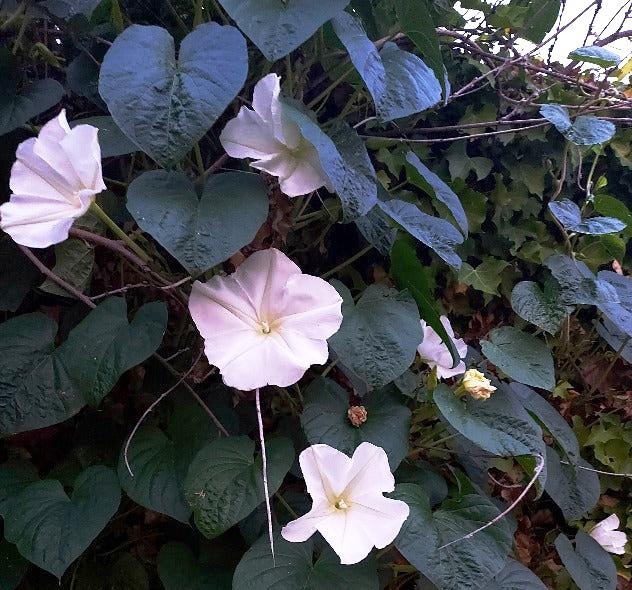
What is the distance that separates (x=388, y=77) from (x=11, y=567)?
797 millimetres

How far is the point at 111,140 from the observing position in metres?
0.72

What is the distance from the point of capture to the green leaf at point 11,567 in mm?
764

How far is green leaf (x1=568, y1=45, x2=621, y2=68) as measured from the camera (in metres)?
1.07

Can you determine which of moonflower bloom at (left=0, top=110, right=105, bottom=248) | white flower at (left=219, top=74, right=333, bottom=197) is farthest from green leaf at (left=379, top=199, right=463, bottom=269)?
moonflower bloom at (left=0, top=110, right=105, bottom=248)

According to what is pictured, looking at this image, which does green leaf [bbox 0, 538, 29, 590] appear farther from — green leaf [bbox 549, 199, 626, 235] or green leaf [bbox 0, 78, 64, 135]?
green leaf [bbox 549, 199, 626, 235]

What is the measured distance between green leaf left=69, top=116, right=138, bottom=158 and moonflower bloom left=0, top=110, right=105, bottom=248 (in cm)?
10

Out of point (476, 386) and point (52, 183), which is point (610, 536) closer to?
point (476, 386)

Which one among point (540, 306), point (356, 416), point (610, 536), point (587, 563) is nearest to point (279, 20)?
point (356, 416)

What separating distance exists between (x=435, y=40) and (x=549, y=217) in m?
0.66

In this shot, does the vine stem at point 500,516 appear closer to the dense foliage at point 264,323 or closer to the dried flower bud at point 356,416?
the dense foliage at point 264,323

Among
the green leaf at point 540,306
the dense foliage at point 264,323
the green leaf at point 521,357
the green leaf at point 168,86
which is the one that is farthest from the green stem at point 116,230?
the green leaf at point 540,306

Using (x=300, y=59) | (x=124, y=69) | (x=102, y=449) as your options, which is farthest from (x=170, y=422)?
(x=300, y=59)

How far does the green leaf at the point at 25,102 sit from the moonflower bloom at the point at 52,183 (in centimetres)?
20

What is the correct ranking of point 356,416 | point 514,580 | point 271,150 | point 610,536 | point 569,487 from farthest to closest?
1. point 610,536
2. point 569,487
3. point 514,580
4. point 356,416
5. point 271,150
